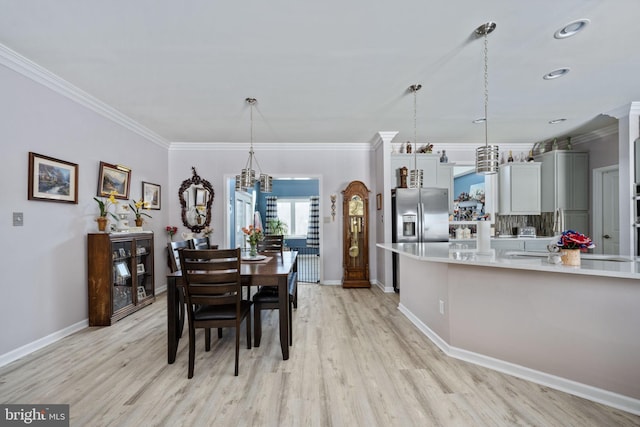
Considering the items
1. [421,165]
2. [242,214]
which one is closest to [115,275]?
[242,214]

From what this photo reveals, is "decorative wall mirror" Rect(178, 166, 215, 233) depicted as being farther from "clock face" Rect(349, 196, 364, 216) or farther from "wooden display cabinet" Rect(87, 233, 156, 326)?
"clock face" Rect(349, 196, 364, 216)

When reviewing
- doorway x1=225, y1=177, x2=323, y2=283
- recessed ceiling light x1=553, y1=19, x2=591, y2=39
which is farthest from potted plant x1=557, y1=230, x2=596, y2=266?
doorway x1=225, y1=177, x2=323, y2=283

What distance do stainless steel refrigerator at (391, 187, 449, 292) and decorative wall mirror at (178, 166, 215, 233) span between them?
3357 millimetres

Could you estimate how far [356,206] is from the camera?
16.7 feet

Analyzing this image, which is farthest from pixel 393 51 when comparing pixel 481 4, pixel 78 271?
pixel 78 271

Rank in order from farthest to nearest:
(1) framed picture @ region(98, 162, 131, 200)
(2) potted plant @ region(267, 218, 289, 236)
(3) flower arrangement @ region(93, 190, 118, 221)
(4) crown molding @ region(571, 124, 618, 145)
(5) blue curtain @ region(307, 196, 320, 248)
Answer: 1. (5) blue curtain @ region(307, 196, 320, 248)
2. (2) potted plant @ region(267, 218, 289, 236)
3. (4) crown molding @ region(571, 124, 618, 145)
4. (1) framed picture @ region(98, 162, 131, 200)
5. (3) flower arrangement @ region(93, 190, 118, 221)

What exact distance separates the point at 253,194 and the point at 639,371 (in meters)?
7.61

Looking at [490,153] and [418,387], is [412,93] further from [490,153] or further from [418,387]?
[418,387]

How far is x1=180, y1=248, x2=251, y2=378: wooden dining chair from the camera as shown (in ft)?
7.13

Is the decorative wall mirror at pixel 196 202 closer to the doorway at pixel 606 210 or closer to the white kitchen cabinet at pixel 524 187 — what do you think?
the white kitchen cabinet at pixel 524 187

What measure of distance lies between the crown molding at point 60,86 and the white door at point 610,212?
7.39 m

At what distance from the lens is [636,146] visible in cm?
357

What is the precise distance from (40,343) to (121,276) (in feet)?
3.13

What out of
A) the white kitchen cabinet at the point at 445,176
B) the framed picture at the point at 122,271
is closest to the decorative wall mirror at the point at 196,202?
the framed picture at the point at 122,271
